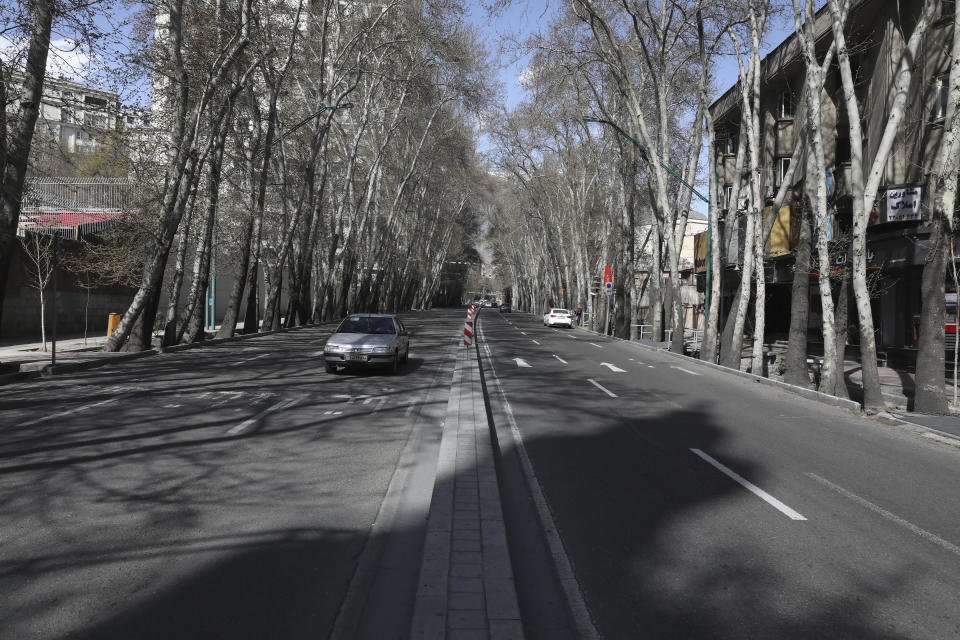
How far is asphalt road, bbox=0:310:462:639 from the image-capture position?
390 centimetres

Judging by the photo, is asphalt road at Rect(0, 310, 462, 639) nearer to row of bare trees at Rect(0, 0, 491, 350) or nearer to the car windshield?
the car windshield

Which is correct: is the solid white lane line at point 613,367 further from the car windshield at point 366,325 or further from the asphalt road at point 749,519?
the asphalt road at point 749,519

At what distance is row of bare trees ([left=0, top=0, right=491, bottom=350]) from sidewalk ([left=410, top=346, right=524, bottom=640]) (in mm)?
10975

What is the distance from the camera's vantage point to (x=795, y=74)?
29.5 m

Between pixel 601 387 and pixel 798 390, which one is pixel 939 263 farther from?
pixel 601 387

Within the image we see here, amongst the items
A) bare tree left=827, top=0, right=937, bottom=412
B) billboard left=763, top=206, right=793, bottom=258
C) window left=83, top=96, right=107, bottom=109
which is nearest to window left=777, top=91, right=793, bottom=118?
billboard left=763, top=206, right=793, bottom=258

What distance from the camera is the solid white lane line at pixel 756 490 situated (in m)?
6.17

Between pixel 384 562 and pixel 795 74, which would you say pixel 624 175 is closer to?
pixel 795 74

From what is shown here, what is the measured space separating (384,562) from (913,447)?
28.1 feet

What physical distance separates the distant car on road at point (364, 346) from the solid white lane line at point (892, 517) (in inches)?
386

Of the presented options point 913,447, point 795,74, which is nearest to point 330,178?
point 795,74

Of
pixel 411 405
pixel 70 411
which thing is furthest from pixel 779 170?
pixel 70 411

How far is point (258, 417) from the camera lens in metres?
10.1

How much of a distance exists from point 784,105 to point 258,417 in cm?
2921
